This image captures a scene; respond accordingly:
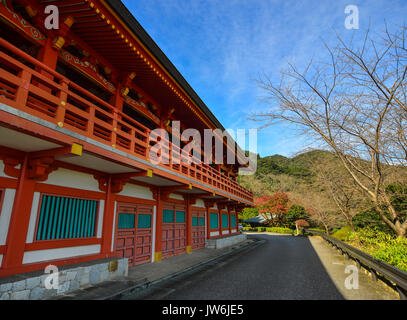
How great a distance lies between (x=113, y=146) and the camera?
19.3 feet

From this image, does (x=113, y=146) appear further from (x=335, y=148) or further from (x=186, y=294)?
(x=335, y=148)

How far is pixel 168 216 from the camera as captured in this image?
442 inches

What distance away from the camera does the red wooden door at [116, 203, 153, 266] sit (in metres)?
7.98

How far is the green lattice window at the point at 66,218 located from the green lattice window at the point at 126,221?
1.16 m

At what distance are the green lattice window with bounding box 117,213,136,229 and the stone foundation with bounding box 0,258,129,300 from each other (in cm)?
142

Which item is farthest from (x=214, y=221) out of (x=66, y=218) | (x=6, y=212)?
(x=6, y=212)

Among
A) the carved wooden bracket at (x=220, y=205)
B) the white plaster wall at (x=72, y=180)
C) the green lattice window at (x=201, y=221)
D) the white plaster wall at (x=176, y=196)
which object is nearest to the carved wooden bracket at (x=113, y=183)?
the white plaster wall at (x=72, y=180)

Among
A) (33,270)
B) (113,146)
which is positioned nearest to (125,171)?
(113,146)

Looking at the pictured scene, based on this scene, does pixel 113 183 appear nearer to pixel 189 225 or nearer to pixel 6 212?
pixel 6 212

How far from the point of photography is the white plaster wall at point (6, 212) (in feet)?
15.7

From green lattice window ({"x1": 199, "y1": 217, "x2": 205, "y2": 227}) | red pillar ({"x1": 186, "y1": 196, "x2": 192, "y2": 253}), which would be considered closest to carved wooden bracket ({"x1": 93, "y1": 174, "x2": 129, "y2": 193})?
red pillar ({"x1": 186, "y1": 196, "x2": 192, "y2": 253})

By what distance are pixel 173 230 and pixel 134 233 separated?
10.3 ft

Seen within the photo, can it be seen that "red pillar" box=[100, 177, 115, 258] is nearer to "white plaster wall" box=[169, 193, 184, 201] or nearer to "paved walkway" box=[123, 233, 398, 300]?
"paved walkway" box=[123, 233, 398, 300]
